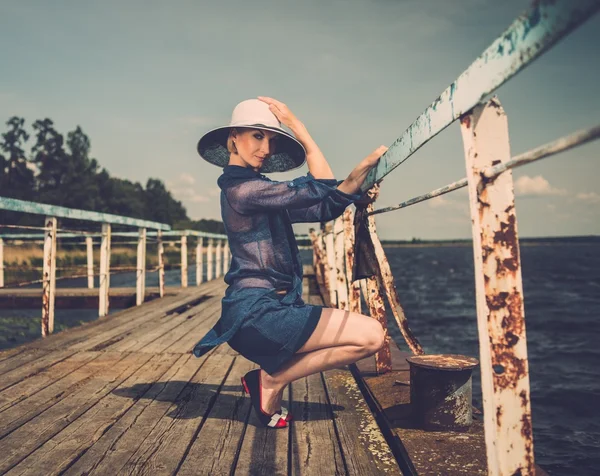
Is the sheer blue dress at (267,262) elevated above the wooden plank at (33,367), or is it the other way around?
the sheer blue dress at (267,262)

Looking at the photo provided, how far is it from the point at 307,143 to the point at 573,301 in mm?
27404

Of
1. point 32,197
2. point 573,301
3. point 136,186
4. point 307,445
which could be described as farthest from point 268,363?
point 136,186

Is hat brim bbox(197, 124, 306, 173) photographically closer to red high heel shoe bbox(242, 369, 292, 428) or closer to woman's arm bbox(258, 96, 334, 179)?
woman's arm bbox(258, 96, 334, 179)

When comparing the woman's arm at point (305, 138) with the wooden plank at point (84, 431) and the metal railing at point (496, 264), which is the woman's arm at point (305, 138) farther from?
the wooden plank at point (84, 431)

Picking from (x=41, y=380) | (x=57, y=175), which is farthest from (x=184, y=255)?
(x=57, y=175)

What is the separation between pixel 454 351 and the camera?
12.1m

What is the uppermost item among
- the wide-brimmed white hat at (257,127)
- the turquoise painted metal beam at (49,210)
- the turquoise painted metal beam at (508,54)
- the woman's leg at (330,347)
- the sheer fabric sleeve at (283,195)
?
the wide-brimmed white hat at (257,127)

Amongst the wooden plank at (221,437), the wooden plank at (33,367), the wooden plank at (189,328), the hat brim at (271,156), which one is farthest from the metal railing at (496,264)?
the wooden plank at (189,328)

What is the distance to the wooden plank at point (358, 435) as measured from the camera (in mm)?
2068

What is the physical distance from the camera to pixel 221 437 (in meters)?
2.38

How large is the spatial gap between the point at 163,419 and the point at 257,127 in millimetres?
1508

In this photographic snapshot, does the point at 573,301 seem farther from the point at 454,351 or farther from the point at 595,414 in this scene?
the point at 595,414

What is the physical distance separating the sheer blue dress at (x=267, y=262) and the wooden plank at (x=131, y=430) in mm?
485

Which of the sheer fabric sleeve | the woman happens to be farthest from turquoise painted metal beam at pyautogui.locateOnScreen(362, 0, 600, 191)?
the woman
